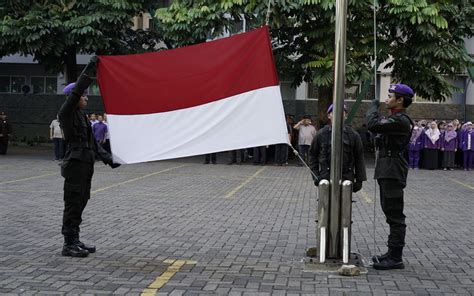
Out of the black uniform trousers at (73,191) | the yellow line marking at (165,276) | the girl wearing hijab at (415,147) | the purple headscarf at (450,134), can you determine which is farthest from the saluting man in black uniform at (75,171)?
the purple headscarf at (450,134)

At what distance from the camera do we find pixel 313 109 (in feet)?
107

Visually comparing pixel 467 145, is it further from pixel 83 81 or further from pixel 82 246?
pixel 83 81

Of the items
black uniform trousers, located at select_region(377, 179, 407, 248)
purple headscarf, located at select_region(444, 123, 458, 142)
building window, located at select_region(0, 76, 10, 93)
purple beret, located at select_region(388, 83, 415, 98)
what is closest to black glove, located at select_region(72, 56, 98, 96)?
purple beret, located at select_region(388, 83, 415, 98)

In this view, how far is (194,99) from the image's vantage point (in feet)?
23.4

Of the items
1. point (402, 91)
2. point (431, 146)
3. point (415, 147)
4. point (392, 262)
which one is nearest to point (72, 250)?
point (392, 262)

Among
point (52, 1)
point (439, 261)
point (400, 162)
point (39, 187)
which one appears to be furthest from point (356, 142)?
point (52, 1)

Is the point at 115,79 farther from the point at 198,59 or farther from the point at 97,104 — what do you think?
the point at 97,104

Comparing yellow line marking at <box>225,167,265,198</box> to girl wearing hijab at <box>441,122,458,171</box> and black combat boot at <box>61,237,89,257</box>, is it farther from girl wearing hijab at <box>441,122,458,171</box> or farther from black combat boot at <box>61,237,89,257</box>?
girl wearing hijab at <box>441,122,458,171</box>

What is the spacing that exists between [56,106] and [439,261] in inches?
1221

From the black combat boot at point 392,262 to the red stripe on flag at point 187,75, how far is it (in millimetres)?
2355

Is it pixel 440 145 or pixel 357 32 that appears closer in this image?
pixel 357 32

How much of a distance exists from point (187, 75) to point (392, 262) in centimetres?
316

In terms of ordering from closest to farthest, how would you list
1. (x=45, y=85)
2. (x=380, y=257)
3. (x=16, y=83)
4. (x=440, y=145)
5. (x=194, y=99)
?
(x=380, y=257) < (x=194, y=99) < (x=440, y=145) < (x=45, y=85) < (x=16, y=83)

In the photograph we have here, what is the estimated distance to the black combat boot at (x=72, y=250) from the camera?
7285mm
